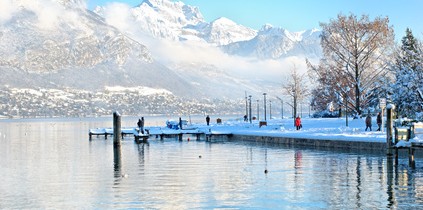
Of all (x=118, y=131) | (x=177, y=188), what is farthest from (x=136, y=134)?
(x=177, y=188)

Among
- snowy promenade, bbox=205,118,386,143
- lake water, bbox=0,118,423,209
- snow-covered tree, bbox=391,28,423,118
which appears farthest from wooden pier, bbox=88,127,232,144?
lake water, bbox=0,118,423,209

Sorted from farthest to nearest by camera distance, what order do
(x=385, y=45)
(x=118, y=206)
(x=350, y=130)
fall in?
1. (x=385, y=45)
2. (x=350, y=130)
3. (x=118, y=206)

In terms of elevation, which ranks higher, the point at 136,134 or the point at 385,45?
the point at 385,45

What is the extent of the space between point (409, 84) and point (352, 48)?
11483 mm

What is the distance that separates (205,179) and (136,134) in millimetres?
46611

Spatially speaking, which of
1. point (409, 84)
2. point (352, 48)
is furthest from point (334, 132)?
point (352, 48)

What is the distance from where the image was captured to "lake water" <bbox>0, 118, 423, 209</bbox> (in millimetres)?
28344

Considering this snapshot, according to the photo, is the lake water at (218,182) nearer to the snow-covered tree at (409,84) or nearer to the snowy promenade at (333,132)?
the snowy promenade at (333,132)

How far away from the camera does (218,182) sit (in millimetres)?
35031

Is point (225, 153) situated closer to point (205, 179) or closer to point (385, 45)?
point (205, 179)

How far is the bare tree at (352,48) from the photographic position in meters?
79.4

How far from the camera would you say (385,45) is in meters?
80.4

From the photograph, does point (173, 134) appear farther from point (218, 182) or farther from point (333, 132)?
point (218, 182)

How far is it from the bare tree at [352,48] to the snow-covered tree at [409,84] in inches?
114
